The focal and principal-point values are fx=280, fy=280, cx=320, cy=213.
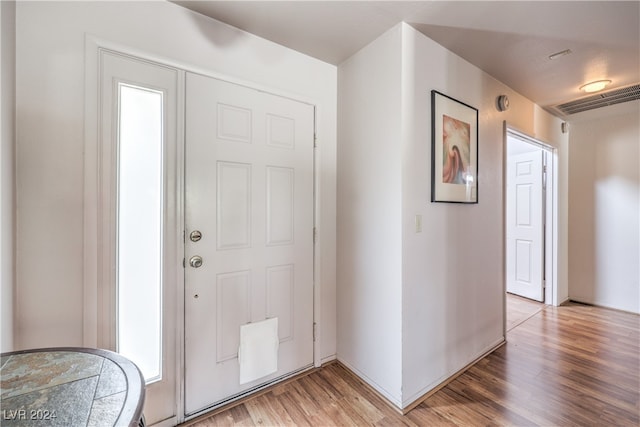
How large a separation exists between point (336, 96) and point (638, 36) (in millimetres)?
1923

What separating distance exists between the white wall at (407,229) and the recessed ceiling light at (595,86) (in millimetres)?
808

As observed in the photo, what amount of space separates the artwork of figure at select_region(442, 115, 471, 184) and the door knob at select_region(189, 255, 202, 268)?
165cm

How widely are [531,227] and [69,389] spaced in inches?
173

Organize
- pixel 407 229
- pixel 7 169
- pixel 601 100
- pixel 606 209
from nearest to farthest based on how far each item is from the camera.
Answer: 1. pixel 7 169
2. pixel 407 229
3. pixel 601 100
4. pixel 606 209

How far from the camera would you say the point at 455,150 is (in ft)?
6.54

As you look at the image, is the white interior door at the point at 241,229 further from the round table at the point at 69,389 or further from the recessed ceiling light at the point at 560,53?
the recessed ceiling light at the point at 560,53

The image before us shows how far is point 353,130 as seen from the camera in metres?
2.05

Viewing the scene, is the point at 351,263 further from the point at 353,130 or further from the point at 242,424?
the point at 242,424

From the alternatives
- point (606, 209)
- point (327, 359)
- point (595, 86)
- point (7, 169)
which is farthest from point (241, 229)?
point (606, 209)

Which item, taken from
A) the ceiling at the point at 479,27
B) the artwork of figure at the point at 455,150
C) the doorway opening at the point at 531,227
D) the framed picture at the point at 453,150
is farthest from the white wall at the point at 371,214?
the doorway opening at the point at 531,227

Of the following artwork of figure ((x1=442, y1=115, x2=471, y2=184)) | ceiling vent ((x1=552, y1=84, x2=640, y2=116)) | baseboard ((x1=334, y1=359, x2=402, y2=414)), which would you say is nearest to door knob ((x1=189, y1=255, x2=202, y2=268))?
baseboard ((x1=334, y1=359, x2=402, y2=414))

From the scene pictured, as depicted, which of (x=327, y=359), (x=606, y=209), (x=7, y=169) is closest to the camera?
(x=7, y=169)

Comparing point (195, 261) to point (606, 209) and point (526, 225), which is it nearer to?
point (526, 225)

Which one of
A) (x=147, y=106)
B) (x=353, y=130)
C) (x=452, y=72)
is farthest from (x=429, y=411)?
(x=147, y=106)
